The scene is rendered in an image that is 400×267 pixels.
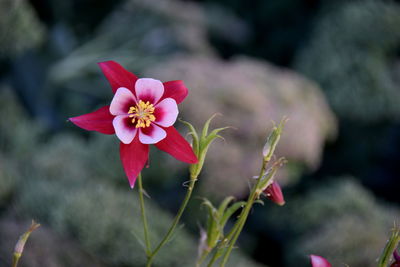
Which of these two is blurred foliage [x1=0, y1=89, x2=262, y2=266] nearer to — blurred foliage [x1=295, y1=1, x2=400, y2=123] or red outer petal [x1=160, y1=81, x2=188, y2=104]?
red outer petal [x1=160, y1=81, x2=188, y2=104]

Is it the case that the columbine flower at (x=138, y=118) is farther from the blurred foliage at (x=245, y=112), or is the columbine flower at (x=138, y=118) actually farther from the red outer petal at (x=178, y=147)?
the blurred foliage at (x=245, y=112)

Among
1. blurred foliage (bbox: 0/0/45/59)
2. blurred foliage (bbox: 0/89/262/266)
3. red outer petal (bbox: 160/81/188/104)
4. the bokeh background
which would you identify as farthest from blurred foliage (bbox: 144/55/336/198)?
red outer petal (bbox: 160/81/188/104)

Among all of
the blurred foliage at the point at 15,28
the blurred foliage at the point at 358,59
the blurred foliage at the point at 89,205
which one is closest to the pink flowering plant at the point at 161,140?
the blurred foliage at the point at 89,205

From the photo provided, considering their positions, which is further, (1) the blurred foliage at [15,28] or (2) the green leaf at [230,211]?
(1) the blurred foliage at [15,28]

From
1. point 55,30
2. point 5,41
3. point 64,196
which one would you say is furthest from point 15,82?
point 64,196

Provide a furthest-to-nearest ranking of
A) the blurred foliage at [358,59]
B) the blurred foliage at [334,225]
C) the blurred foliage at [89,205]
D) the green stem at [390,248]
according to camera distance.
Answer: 1. the blurred foliage at [358,59]
2. the blurred foliage at [334,225]
3. the blurred foliage at [89,205]
4. the green stem at [390,248]

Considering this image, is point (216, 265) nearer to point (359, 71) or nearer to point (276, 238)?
point (276, 238)
